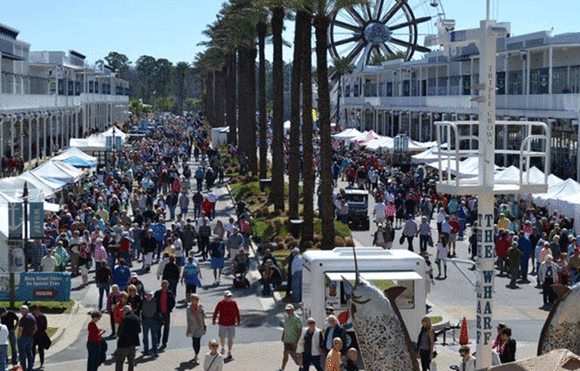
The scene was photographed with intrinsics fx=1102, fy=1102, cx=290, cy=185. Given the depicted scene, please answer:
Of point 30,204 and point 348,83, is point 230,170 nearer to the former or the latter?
point 30,204

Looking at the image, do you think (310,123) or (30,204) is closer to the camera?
(30,204)

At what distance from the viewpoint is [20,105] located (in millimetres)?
58969

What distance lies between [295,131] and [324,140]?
6681 mm

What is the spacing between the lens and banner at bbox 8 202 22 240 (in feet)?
81.6

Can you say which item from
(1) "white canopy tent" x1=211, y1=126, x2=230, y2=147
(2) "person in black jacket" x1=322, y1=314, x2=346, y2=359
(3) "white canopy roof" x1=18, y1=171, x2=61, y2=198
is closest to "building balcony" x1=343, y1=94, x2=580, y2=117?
(1) "white canopy tent" x1=211, y1=126, x2=230, y2=147

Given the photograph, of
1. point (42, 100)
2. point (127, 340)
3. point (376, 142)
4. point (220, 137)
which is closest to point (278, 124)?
point (376, 142)

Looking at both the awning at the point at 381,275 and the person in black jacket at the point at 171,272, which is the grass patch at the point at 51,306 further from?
the awning at the point at 381,275

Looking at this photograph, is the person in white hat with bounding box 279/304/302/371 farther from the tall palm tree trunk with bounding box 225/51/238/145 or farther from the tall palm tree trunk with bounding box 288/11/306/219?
the tall palm tree trunk with bounding box 225/51/238/145

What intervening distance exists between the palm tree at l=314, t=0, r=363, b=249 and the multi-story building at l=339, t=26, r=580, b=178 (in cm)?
363

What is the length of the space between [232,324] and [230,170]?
41305 mm

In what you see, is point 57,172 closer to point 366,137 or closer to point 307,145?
point 307,145

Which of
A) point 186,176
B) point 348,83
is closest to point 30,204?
point 186,176

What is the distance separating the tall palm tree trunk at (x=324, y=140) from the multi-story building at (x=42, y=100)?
83.4 ft

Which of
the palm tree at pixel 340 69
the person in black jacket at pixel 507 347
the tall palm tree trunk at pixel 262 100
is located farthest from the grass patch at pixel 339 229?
the palm tree at pixel 340 69
